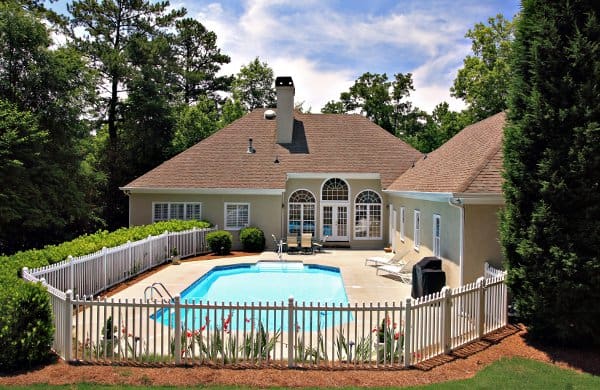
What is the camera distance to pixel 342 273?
1571cm

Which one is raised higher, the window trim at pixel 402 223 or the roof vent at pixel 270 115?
the roof vent at pixel 270 115

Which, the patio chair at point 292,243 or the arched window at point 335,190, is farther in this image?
the arched window at point 335,190

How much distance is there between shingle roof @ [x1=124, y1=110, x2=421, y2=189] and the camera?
22.2m

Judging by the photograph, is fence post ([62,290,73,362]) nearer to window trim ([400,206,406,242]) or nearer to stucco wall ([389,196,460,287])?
stucco wall ([389,196,460,287])

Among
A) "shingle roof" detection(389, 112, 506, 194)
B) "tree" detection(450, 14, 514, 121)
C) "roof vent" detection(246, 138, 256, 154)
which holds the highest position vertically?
"tree" detection(450, 14, 514, 121)

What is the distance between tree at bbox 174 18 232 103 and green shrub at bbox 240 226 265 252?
27847 millimetres

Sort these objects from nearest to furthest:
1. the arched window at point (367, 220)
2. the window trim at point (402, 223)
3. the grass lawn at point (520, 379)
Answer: the grass lawn at point (520, 379)
the window trim at point (402, 223)
the arched window at point (367, 220)

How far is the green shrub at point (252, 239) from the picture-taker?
69.1 feet

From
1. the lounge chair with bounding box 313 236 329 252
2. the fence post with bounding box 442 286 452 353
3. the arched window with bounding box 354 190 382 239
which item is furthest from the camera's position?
the arched window with bounding box 354 190 382 239

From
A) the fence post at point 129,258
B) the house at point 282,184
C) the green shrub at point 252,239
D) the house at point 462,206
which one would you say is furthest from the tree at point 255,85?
the fence post at point 129,258

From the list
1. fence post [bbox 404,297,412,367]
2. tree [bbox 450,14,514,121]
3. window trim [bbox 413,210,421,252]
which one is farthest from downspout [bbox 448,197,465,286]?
tree [bbox 450,14,514,121]

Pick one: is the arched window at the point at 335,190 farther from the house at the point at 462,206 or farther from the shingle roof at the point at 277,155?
the house at the point at 462,206

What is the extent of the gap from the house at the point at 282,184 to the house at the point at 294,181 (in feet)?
0.17

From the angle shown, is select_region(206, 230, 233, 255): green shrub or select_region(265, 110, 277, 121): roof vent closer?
select_region(206, 230, 233, 255): green shrub
